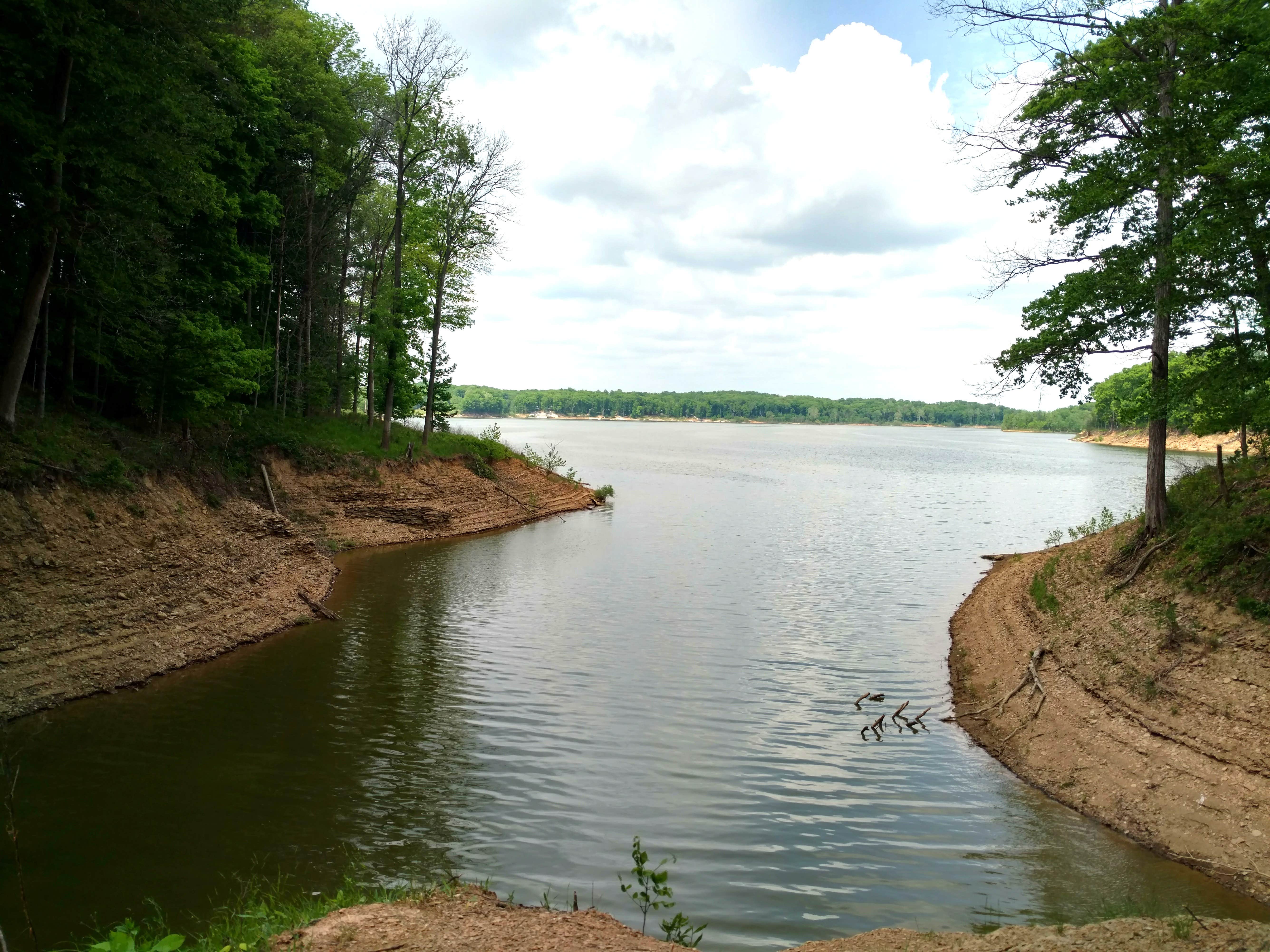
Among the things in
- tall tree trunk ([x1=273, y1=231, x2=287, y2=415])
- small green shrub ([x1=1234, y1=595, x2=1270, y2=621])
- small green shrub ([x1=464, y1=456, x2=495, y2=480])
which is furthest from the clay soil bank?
tall tree trunk ([x1=273, y1=231, x2=287, y2=415])

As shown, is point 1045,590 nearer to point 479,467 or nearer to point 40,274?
point 40,274

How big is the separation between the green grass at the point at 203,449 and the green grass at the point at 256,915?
9699mm

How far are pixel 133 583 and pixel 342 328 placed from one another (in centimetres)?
2271

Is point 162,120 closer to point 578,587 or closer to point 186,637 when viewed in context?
point 186,637

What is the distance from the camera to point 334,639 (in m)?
17.3

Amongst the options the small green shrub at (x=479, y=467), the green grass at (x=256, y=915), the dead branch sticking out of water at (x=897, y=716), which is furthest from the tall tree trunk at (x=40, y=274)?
the small green shrub at (x=479, y=467)

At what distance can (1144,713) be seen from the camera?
11.6 meters

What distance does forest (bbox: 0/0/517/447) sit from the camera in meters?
14.3

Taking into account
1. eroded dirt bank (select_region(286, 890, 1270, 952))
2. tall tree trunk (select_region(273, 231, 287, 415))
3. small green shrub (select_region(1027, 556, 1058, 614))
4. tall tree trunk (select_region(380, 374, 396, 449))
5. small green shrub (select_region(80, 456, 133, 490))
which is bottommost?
eroded dirt bank (select_region(286, 890, 1270, 952))

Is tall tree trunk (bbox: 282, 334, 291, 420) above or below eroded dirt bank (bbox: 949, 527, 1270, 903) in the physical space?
above

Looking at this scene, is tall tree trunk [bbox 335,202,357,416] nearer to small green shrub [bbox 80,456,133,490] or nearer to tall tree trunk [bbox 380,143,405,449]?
tall tree trunk [bbox 380,143,405,449]

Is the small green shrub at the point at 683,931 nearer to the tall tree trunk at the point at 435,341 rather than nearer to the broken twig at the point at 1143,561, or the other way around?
the broken twig at the point at 1143,561

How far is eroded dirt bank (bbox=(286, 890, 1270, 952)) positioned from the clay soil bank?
192 ft

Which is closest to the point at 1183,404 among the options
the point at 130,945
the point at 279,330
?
the point at 130,945
